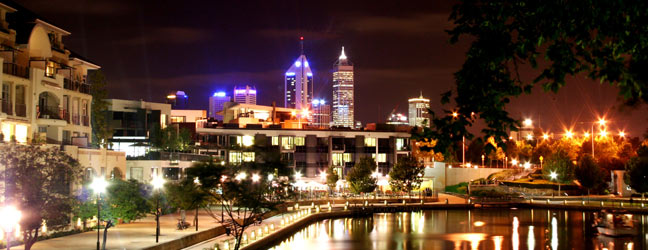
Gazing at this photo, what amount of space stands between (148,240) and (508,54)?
109 ft

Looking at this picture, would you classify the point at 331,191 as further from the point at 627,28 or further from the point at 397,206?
the point at 627,28

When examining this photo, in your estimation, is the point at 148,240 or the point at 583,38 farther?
the point at 148,240

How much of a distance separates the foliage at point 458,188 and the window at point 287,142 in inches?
1055

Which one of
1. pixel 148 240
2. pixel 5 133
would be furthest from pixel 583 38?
pixel 5 133

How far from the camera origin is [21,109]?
4766cm

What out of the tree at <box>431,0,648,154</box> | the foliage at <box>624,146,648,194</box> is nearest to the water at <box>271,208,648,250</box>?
the foliage at <box>624,146,648,194</box>

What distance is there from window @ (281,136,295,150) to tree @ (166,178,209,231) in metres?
71.6

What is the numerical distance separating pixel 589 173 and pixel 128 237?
73422mm

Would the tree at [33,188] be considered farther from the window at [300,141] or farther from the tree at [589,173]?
the window at [300,141]

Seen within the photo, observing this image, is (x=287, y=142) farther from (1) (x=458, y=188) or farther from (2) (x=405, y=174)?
(1) (x=458, y=188)

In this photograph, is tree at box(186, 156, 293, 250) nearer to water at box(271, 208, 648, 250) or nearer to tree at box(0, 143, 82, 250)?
water at box(271, 208, 648, 250)

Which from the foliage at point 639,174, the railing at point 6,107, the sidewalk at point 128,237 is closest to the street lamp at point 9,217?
the sidewalk at point 128,237

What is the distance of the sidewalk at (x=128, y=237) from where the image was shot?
125ft

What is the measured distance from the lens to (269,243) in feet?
174
